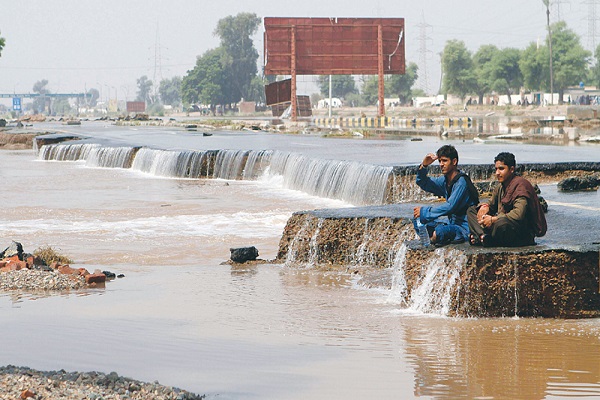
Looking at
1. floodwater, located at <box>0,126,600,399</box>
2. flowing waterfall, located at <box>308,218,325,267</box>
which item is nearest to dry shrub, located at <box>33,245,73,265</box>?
floodwater, located at <box>0,126,600,399</box>

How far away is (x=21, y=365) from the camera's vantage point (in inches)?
332

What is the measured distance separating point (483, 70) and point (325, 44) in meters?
73.8

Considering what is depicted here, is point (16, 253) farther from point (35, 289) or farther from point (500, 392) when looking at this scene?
point (500, 392)

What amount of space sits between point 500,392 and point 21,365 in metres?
3.90

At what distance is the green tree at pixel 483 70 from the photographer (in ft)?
462

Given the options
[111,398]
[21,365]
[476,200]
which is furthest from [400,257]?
[111,398]

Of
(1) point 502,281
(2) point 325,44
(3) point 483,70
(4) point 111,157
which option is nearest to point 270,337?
(1) point 502,281

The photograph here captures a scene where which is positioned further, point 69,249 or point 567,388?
point 69,249

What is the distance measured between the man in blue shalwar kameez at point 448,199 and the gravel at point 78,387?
4256 millimetres

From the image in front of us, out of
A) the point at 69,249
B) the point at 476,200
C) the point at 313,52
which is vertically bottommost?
the point at 69,249

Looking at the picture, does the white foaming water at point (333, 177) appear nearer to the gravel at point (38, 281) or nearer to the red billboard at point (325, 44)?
the gravel at point (38, 281)

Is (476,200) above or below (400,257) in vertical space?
above

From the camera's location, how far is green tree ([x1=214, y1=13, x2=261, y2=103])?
7677 inches

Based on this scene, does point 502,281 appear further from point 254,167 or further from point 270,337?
point 254,167
